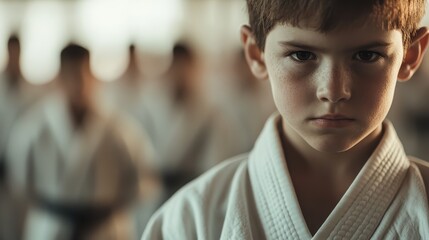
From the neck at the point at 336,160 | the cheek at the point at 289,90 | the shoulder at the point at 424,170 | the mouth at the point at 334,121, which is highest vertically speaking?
the cheek at the point at 289,90

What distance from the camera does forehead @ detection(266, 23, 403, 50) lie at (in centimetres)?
137

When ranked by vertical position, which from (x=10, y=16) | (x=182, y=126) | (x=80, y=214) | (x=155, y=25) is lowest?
(x=80, y=214)

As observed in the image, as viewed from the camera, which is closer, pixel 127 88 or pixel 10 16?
pixel 127 88

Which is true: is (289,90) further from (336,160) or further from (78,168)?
(78,168)

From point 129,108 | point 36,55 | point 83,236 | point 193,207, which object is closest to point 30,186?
point 83,236

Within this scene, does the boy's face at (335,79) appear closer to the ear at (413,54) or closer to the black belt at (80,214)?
the ear at (413,54)

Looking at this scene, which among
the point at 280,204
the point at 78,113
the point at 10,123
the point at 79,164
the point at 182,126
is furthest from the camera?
the point at 10,123

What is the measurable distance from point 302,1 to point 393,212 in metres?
0.50

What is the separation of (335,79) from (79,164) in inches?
104

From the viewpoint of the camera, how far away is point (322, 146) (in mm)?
1443

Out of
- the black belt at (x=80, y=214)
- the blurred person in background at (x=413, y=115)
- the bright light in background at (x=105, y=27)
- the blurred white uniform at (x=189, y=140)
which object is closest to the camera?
the black belt at (x=80, y=214)

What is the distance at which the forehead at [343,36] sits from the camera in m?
1.37

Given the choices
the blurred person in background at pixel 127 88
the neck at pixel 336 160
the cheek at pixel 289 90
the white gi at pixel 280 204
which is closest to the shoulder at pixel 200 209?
the white gi at pixel 280 204

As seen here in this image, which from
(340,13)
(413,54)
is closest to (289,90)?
(340,13)
